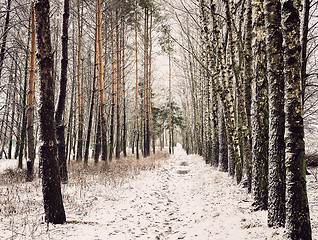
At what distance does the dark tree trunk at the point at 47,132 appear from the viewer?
3.84m

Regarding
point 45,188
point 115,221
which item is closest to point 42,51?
point 45,188

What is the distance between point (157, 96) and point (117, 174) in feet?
88.2

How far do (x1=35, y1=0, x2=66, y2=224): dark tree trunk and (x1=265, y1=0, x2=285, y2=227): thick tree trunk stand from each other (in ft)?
11.5

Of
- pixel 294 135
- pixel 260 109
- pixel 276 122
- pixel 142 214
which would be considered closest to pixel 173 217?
pixel 142 214

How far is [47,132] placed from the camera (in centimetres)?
387

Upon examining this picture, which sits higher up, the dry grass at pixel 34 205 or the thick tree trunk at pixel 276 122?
the thick tree trunk at pixel 276 122

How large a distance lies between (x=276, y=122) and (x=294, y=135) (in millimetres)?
698

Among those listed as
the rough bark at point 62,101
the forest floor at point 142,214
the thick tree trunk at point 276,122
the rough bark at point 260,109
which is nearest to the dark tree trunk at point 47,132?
the forest floor at point 142,214

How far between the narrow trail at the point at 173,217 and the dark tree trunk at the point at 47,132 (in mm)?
351

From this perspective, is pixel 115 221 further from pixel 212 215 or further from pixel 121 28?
pixel 121 28

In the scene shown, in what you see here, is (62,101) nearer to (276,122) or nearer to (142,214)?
(142,214)

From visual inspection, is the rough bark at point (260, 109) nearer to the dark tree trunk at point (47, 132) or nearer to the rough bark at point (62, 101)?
the dark tree trunk at point (47, 132)

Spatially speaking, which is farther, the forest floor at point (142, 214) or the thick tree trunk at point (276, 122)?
the forest floor at point (142, 214)

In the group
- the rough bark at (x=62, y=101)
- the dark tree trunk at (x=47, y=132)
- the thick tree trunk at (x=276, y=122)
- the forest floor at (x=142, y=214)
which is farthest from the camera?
the rough bark at (x=62, y=101)
